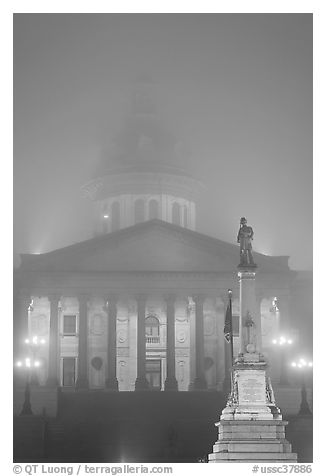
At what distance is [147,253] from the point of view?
81.4 meters

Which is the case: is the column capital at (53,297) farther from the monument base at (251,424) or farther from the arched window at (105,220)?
the monument base at (251,424)

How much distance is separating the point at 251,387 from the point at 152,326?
160ft

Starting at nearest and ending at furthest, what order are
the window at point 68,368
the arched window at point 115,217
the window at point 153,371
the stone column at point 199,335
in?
the stone column at point 199,335, the window at point 68,368, the window at point 153,371, the arched window at point 115,217

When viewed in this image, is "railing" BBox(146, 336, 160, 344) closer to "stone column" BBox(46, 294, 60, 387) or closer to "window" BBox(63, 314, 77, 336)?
"window" BBox(63, 314, 77, 336)

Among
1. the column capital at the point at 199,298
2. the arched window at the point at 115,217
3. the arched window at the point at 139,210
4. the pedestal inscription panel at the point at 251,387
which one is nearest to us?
the pedestal inscription panel at the point at 251,387

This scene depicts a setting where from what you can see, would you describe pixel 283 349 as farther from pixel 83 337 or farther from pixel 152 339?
pixel 83 337

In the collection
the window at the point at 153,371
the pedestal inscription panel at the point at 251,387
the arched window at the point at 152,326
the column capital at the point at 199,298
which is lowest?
the window at the point at 153,371

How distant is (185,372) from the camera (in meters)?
83.5

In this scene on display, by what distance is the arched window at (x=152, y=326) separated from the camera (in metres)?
84.3

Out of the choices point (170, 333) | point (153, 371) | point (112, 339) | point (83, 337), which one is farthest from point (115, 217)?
point (170, 333)

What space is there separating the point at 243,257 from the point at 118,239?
44.1 meters

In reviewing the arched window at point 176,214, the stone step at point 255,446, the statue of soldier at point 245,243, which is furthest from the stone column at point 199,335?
the stone step at point 255,446

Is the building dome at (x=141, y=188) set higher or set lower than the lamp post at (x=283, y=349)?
higher
